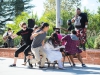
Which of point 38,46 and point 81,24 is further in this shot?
point 81,24

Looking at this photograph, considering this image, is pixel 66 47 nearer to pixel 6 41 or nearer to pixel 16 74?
pixel 16 74

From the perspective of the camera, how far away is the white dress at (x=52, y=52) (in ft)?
32.6

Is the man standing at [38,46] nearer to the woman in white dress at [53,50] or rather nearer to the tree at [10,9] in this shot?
the woman in white dress at [53,50]

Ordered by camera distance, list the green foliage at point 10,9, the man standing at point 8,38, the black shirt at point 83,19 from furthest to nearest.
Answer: the green foliage at point 10,9 < the man standing at point 8,38 < the black shirt at point 83,19

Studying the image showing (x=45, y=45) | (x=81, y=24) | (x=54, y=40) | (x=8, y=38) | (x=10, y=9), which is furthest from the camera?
(x=10, y=9)

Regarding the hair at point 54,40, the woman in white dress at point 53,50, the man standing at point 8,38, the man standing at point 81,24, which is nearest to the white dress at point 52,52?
the woman in white dress at point 53,50

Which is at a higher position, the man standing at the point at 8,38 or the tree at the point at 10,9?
the tree at the point at 10,9

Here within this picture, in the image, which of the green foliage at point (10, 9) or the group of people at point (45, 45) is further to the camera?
the green foliage at point (10, 9)

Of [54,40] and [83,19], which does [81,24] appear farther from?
[54,40]

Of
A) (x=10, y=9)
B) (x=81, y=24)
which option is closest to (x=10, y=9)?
(x=10, y=9)

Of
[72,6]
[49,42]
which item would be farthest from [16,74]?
[72,6]

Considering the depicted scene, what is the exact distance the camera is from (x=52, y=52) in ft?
32.9

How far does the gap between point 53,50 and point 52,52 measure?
86 mm

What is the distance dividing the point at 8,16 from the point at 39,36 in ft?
131
